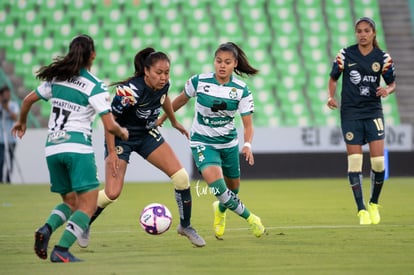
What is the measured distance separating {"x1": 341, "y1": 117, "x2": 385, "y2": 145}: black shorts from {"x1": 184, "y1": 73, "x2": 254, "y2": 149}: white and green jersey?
1921 mm

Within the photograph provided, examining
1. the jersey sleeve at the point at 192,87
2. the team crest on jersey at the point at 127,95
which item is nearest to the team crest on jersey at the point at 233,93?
the jersey sleeve at the point at 192,87

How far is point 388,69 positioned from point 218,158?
2.80 m

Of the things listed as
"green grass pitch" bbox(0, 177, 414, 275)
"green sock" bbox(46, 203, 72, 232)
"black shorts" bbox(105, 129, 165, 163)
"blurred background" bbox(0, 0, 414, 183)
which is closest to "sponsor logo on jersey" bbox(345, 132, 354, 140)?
"green grass pitch" bbox(0, 177, 414, 275)

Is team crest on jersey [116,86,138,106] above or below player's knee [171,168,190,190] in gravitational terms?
above

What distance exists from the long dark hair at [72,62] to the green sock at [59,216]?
107cm

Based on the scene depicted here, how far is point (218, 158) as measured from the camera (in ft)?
31.9

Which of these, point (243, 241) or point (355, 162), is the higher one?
point (355, 162)

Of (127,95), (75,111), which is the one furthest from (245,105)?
(75,111)

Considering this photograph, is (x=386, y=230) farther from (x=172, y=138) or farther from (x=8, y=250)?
(x=172, y=138)

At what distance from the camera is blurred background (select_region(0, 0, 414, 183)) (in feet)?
76.2

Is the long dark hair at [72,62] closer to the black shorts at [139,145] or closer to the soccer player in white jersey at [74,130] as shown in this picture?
the soccer player in white jersey at [74,130]

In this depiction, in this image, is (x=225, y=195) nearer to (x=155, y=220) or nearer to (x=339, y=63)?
(x=155, y=220)

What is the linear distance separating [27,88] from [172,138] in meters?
4.57

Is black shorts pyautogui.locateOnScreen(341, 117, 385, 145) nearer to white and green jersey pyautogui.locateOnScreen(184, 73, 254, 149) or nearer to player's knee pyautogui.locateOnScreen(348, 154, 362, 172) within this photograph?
player's knee pyautogui.locateOnScreen(348, 154, 362, 172)
